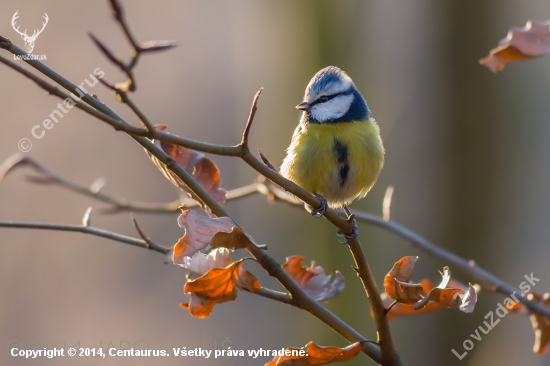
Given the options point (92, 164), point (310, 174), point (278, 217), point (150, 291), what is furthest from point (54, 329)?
point (310, 174)

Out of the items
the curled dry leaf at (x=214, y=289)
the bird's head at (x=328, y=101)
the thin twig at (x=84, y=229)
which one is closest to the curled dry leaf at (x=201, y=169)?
the thin twig at (x=84, y=229)

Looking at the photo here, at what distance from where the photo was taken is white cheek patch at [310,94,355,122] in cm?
211

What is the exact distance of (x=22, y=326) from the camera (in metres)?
4.78

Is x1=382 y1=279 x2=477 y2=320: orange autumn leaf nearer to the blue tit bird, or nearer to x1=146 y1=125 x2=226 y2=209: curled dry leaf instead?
x1=146 y1=125 x2=226 y2=209: curled dry leaf

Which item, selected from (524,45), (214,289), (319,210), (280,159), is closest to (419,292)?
(319,210)

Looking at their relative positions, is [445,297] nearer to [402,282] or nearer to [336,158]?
[402,282]

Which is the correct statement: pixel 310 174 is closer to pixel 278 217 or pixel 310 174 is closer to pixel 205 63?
pixel 278 217

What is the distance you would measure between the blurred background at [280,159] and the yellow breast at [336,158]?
132cm

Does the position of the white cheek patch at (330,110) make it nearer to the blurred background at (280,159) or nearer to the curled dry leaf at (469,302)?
the curled dry leaf at (469,302)

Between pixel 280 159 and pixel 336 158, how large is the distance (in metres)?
2.31

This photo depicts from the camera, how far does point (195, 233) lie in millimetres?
950

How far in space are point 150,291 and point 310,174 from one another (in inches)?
160

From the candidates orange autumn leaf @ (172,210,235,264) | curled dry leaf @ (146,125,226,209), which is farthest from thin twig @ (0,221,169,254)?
orange autumn leaf @ (172,210,235,264)

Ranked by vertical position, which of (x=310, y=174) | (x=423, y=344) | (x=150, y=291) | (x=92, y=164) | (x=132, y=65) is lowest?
(x=150, y=291)
